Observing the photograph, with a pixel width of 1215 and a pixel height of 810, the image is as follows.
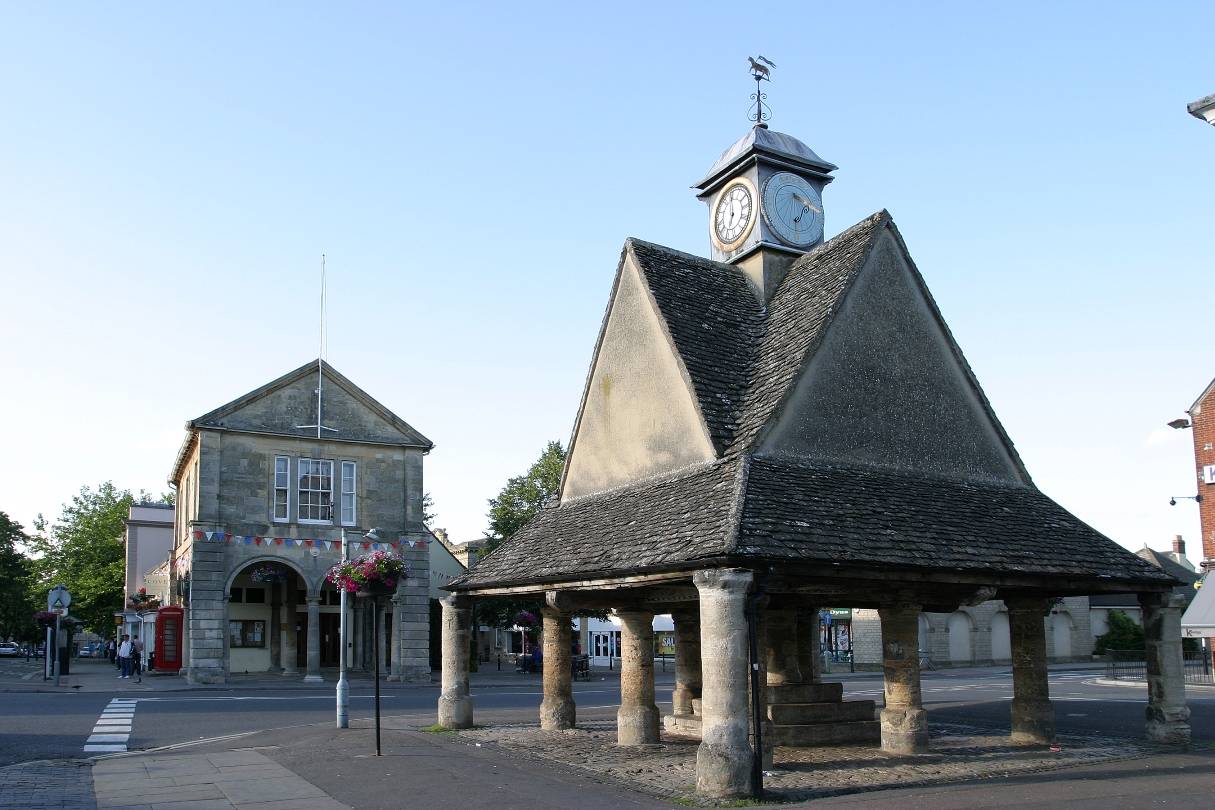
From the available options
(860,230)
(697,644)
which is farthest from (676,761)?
(860,230)

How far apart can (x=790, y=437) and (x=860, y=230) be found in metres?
4.56

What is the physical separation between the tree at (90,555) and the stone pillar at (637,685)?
57.3 m

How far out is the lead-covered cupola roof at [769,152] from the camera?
17.9 m

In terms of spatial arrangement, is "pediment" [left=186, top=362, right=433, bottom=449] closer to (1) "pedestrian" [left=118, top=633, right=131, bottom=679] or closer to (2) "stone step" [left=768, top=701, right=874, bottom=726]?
(1) "pedestrian" [left=118, top=633, right=131, bottom=679]

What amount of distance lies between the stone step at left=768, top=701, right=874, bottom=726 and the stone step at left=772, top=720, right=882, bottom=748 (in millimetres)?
144

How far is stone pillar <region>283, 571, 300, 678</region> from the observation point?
3647 cm

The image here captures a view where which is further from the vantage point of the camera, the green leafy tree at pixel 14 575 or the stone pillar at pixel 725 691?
the green leafy tree at pixel 14 575

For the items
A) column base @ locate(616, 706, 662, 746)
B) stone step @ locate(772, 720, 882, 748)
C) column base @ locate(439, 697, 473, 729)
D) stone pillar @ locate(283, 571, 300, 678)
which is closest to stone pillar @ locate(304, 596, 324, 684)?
stone pillar @ locate(283, 571, 300, 678)

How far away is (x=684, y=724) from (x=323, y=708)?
1033 cm

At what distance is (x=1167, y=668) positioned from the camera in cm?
1474

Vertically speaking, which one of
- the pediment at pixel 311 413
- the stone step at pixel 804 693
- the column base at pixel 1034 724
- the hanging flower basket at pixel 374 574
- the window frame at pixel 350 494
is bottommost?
the column base at pixel 1034 724

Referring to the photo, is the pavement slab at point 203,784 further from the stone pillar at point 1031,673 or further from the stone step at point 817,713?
the stone pillar at point 1031,673

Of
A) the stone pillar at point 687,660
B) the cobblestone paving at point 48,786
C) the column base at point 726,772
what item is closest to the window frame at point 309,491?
the stone pillar at point 687,660

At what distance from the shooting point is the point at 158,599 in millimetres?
43469
